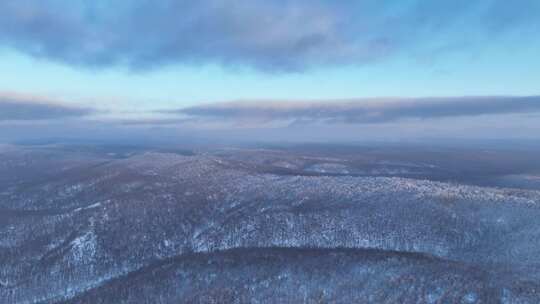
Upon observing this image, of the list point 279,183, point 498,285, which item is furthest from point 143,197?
point 498,285

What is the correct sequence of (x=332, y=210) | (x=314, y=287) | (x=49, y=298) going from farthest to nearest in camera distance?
(x=332, y=210) → (x=49, y=298) → (x=314, y=287)

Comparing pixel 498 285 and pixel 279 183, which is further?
pixel 279 183

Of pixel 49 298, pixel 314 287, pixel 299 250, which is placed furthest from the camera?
pixel 299 250

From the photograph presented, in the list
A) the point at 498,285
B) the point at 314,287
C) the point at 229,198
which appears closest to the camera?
the point at 498,285

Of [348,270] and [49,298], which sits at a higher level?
[348,270]

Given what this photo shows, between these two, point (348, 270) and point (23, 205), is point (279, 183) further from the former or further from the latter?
point (23, 205)

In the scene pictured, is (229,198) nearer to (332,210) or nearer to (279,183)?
(279,183)

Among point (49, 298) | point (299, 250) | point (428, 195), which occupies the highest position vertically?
point (428, 195)

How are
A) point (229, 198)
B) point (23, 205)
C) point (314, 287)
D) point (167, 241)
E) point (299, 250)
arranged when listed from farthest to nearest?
point (23, 205) → point (229, 198) → point (167, 241) → point (299, 250) → point (314, 287)

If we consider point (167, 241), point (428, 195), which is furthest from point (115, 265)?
point (428, 195)
